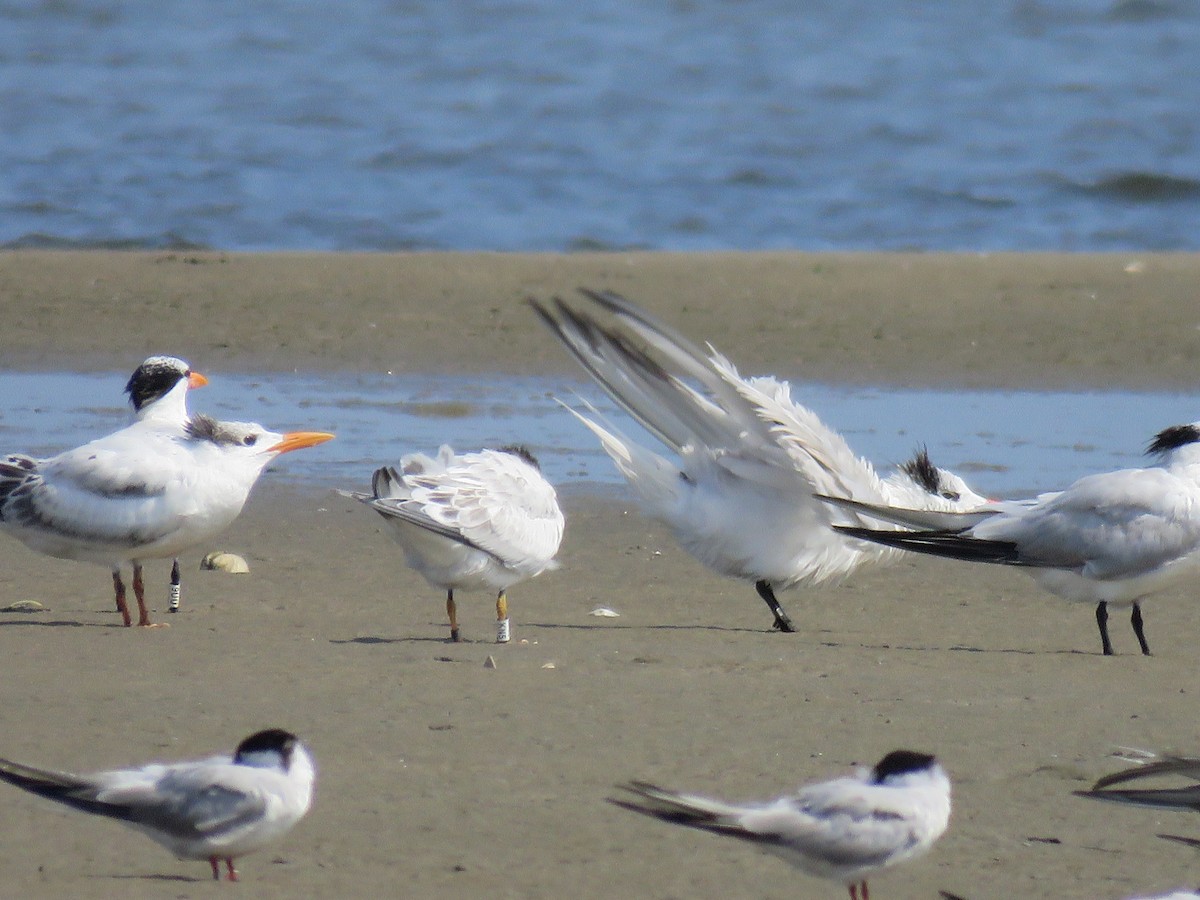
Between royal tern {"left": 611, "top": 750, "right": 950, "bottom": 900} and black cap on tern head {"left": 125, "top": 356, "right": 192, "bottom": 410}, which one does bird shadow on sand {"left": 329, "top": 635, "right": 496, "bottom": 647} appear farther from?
royal tern {"left": 611, "top": 750, "right": 950, "bottom": 900}

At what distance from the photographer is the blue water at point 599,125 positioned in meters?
17.3

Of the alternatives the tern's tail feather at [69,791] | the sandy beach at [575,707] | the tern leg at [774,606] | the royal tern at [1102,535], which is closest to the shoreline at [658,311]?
the sandy beach at [575,707]

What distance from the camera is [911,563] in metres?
7.65

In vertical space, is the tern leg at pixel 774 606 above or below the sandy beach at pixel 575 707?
above

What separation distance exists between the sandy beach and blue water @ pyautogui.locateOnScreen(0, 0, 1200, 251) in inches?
340

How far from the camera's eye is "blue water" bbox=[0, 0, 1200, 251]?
1728cm

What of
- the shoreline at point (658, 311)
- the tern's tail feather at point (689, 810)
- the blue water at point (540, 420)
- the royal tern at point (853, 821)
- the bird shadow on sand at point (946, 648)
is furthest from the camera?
the shoreline at point (658, 311)

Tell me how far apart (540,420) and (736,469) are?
139 inches

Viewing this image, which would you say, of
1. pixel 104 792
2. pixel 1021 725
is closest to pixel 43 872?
pixel 104 792

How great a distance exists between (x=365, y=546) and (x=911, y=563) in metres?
2.19

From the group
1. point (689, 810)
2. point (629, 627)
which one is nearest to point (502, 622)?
point (629, 627)

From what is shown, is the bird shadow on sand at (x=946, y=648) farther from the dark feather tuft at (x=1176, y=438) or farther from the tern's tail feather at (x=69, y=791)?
the tern's tail feather at (x=69, y=791)

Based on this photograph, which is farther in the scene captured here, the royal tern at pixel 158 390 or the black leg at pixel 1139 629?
the royal tern at pixel 158 390

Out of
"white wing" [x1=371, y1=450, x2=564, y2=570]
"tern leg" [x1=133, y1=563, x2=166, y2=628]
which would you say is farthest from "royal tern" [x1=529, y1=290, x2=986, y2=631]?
"tern leg" [x1=133, y1=563, x2=166, y2=628]
